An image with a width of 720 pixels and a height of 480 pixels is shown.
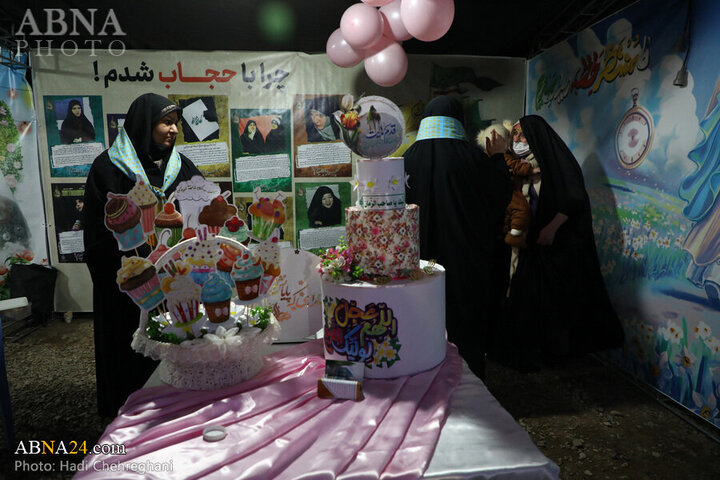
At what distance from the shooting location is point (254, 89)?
461cm

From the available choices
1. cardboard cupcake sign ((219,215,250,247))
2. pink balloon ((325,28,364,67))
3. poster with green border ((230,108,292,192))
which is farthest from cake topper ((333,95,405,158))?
poster with green border ((230,108,292,192))

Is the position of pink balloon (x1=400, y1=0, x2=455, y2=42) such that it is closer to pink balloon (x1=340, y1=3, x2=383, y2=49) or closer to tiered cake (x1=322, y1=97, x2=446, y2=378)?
pink balloon (x1=340, y1=3, x2=383, y2=49)

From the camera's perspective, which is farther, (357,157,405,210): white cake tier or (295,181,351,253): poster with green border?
(295,181,351,253): poster with green border

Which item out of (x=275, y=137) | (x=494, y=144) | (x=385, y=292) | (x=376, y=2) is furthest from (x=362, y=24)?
(x=385, y=292)

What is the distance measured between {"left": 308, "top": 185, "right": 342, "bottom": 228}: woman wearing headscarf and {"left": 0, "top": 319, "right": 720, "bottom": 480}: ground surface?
2261mm

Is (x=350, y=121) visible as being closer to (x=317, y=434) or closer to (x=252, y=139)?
(x=317, y=434)

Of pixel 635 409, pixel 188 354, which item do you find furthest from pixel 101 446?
pixel 635 409

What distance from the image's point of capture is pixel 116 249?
93.3 inches

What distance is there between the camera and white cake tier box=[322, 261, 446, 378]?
164 centimetres

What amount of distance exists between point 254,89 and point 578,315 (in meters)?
3.54

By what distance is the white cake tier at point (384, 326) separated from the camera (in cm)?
164

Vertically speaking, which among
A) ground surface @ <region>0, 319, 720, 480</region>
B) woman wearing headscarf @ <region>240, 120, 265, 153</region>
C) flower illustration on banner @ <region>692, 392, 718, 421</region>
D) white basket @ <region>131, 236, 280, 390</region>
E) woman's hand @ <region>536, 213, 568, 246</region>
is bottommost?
ground surface @ <region>0, 319, 720, 480</region>

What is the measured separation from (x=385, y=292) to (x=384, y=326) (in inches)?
4.7

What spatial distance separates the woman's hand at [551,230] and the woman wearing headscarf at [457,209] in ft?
2.18
